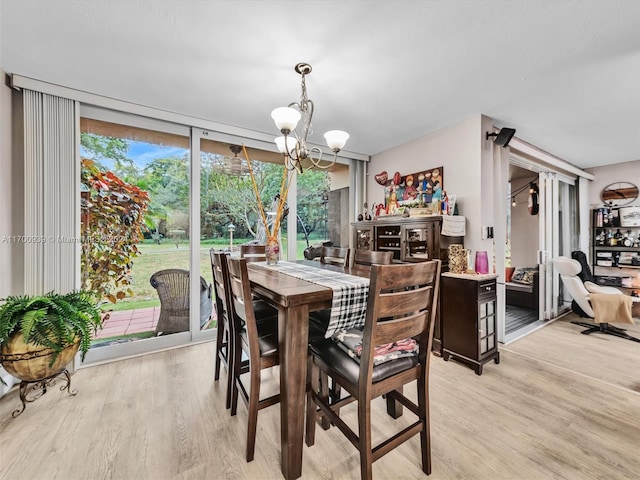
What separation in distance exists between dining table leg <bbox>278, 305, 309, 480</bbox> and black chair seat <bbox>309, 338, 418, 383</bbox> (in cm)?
15

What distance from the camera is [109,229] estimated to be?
105 inches

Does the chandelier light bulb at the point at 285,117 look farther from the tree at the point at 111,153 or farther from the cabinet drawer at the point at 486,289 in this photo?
the cabinet drawer at the point at 486,289

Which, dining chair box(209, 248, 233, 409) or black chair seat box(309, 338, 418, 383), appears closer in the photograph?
black chair seat box(309, 338, 418, 383)

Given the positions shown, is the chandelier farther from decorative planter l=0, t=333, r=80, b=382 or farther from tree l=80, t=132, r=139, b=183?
decorative planter l=0, t=333, r=80, b=382

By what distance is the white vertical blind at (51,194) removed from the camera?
7.25 ft

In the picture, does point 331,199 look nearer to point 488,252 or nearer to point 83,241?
point 488,252

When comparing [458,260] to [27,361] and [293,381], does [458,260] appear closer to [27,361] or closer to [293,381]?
[293,381]

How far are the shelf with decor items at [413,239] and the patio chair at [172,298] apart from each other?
2.30 m

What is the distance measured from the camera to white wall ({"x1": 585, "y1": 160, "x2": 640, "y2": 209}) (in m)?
4.52

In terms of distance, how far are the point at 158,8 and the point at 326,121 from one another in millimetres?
1743

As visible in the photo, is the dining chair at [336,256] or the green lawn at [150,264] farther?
the green lawn at [150,264]

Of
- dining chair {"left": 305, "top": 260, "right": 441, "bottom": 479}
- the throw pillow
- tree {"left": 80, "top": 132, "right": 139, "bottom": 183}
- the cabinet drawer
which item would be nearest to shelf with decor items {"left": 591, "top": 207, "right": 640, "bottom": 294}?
the throw pillow

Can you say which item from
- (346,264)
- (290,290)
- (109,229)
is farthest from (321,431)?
(109,229)

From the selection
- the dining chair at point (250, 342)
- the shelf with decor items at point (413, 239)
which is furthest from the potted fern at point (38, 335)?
the shelf with decor items at point (413, 239)
